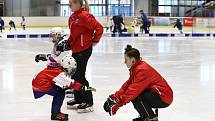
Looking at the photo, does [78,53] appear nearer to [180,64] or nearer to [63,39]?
[63,39]

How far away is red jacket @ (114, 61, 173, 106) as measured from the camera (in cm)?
380

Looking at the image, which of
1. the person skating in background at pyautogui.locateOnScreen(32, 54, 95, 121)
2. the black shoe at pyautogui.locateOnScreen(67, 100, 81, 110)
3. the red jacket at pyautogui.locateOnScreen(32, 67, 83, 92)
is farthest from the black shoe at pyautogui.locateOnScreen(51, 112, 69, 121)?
the black shoe at pyautogui.locateOnScreen(67, 100, 81, 110)

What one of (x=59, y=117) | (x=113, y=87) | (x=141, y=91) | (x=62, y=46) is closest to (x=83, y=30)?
(x=62, y=46)

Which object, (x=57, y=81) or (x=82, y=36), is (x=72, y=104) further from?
(x=57, y=81)

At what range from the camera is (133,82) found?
386 centimetres

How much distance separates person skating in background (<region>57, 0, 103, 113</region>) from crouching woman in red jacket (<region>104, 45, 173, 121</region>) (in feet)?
3.45

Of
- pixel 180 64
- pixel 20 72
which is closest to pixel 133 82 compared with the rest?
pixel 20 72

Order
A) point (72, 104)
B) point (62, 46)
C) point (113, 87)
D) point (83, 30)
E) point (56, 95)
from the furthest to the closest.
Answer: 1. point (113, 87)
2. point (72, 104)
3. point (83, 30)
4. point (62, 46)
5. point (56, 95)

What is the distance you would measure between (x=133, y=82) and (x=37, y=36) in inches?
738

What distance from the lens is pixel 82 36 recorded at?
4957 mm

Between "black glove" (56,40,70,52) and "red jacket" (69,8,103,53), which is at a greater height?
"red jacket" (69,8,103,53)

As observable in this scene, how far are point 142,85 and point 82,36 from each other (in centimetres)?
136

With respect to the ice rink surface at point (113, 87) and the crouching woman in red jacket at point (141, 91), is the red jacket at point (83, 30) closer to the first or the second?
the ice rink surface at point (113, 87)

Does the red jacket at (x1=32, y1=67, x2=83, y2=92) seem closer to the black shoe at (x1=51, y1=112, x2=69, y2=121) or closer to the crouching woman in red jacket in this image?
the black shoe at (x1=51, y1=112, x2=69, y2=121)
